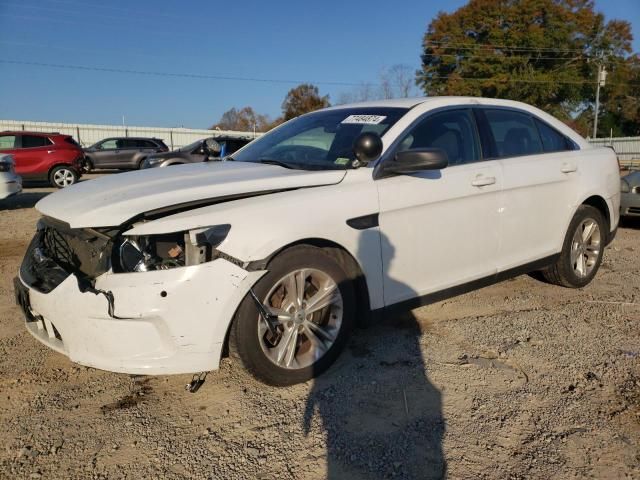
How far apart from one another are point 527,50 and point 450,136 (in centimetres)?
4276

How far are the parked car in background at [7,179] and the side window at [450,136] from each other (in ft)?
26.6

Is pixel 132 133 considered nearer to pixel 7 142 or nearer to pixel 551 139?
pixel 7 142

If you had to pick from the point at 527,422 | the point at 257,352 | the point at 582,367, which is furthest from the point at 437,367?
the point at 257,352

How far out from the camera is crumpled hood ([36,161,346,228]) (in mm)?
2611

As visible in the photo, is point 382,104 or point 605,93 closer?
point 382,104

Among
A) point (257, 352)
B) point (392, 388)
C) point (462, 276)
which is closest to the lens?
point (257, 352)

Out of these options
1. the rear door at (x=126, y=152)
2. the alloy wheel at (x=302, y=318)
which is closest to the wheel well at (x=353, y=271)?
the alloy wheel at (x=302, y=318)

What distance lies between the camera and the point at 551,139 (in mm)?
4504

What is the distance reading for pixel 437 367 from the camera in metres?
3.25

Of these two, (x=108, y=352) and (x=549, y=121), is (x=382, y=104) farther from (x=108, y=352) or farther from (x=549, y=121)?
(x=108, y=352)

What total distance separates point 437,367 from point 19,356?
2719mm

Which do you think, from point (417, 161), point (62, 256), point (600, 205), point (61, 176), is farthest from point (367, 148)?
point (61, 176)

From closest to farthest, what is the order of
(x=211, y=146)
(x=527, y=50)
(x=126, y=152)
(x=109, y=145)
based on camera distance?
(x=211, y=146) → (x=126, y=152) → (x=109, y=145) → (x=527, y=50)

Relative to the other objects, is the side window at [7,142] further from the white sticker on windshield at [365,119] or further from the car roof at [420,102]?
the white sticker on windshield at [365,119]
